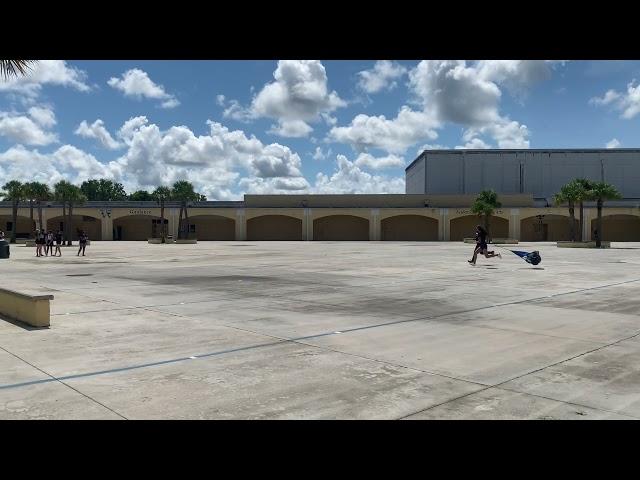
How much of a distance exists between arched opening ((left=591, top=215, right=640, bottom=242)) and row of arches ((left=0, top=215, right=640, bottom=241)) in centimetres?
641

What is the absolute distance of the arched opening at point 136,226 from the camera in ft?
234

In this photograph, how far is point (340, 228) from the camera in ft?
233

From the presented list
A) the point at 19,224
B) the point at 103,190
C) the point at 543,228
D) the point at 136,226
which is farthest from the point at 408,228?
the point at 103,190

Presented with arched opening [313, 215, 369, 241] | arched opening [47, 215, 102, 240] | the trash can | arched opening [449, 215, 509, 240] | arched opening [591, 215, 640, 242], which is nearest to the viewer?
the trash can

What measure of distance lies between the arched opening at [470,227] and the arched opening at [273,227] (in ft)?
64.5

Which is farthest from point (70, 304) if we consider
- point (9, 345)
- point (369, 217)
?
point (369, 217)

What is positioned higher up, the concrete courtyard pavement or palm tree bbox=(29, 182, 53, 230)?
palm tree bbox=(29, 182, 53, 230)

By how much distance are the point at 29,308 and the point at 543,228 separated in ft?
222

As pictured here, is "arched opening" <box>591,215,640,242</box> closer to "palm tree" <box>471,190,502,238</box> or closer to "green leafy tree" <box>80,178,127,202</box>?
"palm tree" <box>471,190,502,238</box>

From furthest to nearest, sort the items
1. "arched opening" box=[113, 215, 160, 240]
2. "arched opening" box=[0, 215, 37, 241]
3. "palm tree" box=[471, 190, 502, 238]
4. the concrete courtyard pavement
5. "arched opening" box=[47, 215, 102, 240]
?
"arched opening" box=[113, 215, 160, 240] < "arched opening" box=[47, 215, 102, 240] < "arched opening" box=[0, 215, 37, 241] < "palm tree" box=[471, 190, 502, 238] < the concrete courtyard pavement

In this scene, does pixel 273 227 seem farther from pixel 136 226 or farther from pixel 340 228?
pixel 136 226

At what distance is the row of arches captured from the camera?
69125mm

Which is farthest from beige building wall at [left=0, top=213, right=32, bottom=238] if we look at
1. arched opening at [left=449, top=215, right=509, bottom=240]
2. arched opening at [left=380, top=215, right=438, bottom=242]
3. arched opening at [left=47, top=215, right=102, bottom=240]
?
arched opening at [left=449, top=215, right=509, bottom=240]
